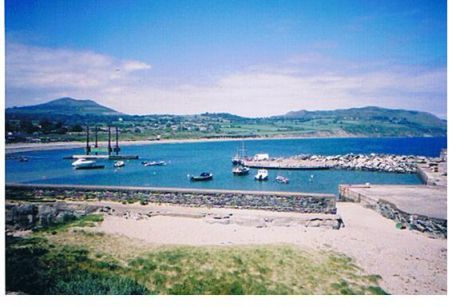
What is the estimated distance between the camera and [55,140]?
7.83 meters

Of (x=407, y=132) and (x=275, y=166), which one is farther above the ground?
(x=407, y=132)

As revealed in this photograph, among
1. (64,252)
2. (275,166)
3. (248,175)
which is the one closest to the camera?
(64,252)

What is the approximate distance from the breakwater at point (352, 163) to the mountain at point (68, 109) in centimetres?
1231

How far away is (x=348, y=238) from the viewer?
15.6ft

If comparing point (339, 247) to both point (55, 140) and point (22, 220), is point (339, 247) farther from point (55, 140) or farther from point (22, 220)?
point (55, 140)

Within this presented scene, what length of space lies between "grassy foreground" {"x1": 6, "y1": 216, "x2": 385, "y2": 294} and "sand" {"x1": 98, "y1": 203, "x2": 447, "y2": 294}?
219 millimetres

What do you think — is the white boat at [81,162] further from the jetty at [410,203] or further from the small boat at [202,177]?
the jetty at [410,203]

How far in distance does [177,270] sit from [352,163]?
16014 mm

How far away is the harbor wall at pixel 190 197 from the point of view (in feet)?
18.5

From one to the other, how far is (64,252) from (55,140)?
4.15 metres

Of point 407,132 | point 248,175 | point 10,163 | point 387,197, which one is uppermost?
point 407,132

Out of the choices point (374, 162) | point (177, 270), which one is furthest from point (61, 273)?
point (374, 162)

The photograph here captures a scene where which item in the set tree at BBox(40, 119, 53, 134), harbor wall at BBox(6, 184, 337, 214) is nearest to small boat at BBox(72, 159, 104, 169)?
tree at BBox(40, 119, 53, 134)

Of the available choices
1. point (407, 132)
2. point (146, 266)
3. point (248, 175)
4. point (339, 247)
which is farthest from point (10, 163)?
point (248, 175)
